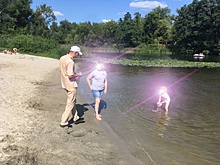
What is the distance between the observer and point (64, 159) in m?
4.84

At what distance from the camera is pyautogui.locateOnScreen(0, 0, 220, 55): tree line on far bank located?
4622 cm

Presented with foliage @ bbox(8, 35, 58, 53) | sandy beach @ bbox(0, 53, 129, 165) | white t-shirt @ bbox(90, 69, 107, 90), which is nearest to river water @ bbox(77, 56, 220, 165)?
sandy beach @ bbox(0, 53, 129, 165)

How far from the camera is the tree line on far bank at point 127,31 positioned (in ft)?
152

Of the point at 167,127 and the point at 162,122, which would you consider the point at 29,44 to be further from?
the point at 167,127

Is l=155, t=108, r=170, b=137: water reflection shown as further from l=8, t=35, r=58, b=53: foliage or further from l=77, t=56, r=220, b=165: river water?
l=8, t=35, r=58, b=53: foliage

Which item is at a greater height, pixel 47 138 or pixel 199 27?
pixel 199 27

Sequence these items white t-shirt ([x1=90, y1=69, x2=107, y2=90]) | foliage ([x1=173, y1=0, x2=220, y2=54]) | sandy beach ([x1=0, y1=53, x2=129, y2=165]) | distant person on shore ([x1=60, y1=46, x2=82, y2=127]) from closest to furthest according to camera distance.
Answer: sandy beach ([x1=0, y1=53, x2=129, y2=165]), distant person on shore ([x1=60, y1=46, x2=82, y2=127]), white t-shirt ([x1=90, y1=69, x2=107, y2=90]), foliage ([x1=173, y1=0, x2=220, y2=54])

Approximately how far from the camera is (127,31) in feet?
306

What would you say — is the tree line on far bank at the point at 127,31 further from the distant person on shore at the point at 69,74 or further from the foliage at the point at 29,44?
the distant person on shore at the point at 69,74

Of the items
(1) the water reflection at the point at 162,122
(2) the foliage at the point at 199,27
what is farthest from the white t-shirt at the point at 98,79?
(2) the foliage at the point at 199,27

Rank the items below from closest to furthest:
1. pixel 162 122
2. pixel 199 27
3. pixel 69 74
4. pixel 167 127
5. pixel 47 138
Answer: pixel 47 138, pixel 69 74, pixel 167 127, pixel 162 122, pixel 199 27

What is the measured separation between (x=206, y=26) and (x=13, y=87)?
218ft

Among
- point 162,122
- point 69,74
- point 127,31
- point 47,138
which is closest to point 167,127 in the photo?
point 162,122

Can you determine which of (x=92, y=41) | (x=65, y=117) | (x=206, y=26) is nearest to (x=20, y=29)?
(x=92, y=41)
